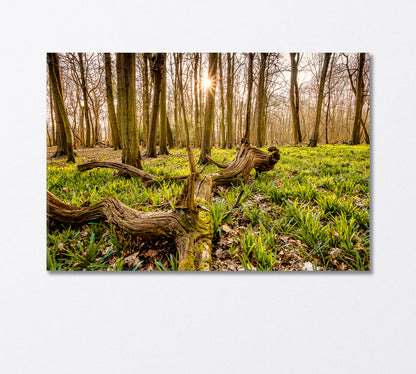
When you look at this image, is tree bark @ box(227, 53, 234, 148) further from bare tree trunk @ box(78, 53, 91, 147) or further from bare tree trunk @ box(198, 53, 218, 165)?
bare tree trunk @ box(78, 53, 91, 147)

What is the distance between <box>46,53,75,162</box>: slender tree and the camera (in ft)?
5.32

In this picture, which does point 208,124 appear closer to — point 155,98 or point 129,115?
point 155,98

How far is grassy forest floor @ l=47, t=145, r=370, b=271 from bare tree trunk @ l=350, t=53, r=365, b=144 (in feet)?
0.36

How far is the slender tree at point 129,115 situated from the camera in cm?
217

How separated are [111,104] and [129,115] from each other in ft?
0.73

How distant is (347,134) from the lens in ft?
6.17

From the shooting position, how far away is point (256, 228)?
1434 mm

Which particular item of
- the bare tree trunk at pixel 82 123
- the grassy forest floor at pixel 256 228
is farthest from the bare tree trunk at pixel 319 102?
the bare tree trunk at pixel 82 123

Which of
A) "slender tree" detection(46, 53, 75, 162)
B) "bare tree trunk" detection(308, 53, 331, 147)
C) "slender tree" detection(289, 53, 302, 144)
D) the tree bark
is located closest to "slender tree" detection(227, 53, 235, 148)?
the tree bark
